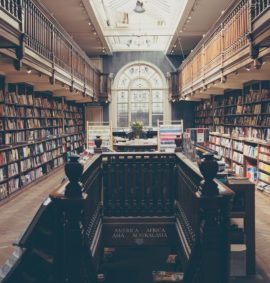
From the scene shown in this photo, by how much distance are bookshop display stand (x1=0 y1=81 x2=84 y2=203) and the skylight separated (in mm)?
3730

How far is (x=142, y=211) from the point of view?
5.22m

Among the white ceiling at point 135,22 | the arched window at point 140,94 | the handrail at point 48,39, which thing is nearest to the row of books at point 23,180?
the handrail at point 48,39

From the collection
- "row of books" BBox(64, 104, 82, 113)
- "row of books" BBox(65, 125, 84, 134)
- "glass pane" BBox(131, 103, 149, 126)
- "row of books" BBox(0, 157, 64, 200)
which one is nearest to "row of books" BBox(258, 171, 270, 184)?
"row of books" BBox(0, 157, 64, 200)

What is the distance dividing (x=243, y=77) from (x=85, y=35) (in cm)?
810

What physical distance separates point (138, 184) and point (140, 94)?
1429cm

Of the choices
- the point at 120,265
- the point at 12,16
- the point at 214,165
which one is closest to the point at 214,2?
the point at 12,16

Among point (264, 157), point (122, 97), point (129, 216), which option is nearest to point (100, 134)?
point (264, 157)

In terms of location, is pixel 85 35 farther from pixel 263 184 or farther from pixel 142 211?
pixel 142 211

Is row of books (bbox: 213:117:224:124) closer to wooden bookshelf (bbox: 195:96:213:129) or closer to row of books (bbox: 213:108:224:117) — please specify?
row of books (bbox: 213:108:224:117)

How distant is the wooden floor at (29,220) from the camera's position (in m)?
4.68

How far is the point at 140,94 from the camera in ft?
63.2

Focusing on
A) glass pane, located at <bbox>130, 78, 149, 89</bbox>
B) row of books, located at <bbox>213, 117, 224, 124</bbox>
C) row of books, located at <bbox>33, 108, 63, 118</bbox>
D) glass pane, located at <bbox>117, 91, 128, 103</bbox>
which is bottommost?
row of books, located at <bbox>213, 117, 224, 124</bbox>

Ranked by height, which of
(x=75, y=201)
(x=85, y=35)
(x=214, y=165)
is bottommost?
(x=75, y=201)

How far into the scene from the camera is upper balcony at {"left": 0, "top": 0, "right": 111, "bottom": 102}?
544 centimetres
